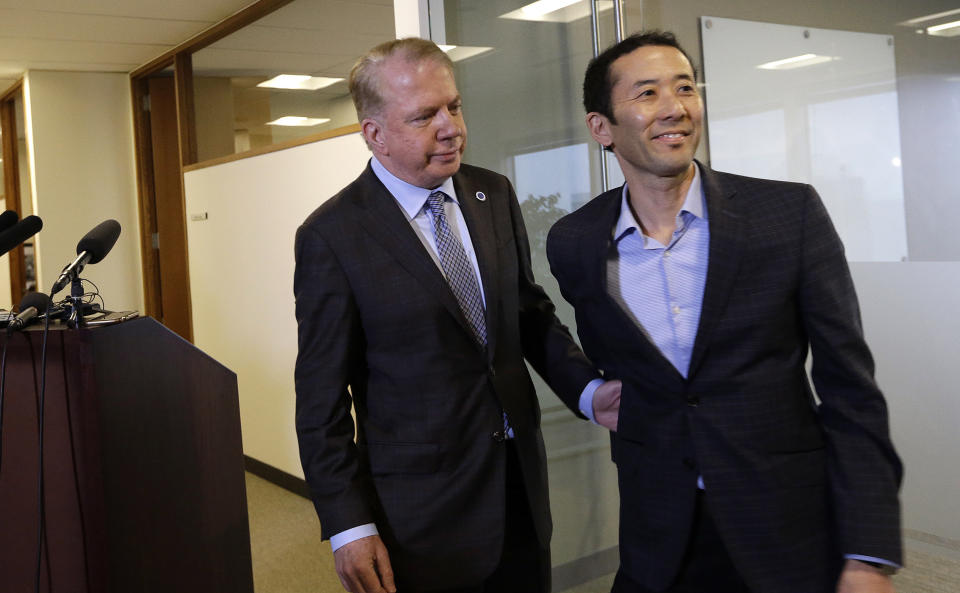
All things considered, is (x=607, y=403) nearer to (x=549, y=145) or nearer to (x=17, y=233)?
(x=549, y=145)

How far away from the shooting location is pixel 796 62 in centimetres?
214

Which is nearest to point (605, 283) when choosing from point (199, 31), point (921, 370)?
point (921, 370)

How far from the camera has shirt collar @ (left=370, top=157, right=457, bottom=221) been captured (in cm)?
179

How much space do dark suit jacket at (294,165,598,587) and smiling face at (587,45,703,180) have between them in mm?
431

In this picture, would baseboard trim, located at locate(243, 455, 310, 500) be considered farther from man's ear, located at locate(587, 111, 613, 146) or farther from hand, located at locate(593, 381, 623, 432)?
man's ear, located at locate(587, 111, 613, 146)

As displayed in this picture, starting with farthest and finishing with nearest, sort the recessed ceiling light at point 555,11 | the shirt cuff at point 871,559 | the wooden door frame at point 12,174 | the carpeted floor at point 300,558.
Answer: the wooden door frame at point 12,174 < the recessed ceiling light at point 555,11 < the carpeted floor at point 300,558 < the shirt cuff at point 871,559

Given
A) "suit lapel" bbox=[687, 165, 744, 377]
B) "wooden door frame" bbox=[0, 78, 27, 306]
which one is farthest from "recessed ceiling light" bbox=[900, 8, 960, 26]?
"wooden door frame" bbox=[0, 78, 27, 306]

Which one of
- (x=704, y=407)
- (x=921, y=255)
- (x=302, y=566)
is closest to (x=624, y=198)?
(x=704, y=407)

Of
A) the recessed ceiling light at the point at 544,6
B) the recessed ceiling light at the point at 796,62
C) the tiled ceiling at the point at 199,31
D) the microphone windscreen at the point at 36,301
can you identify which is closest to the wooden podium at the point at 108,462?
the microphone windscreen at the point at 36,301

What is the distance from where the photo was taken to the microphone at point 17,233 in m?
2.05

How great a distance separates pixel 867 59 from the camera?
6.50 feet

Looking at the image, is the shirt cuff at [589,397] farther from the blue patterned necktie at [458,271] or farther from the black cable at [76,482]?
the black cable at [76,482]

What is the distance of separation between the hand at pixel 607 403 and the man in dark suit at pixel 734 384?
12 cm

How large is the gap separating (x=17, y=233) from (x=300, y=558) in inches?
94.0
